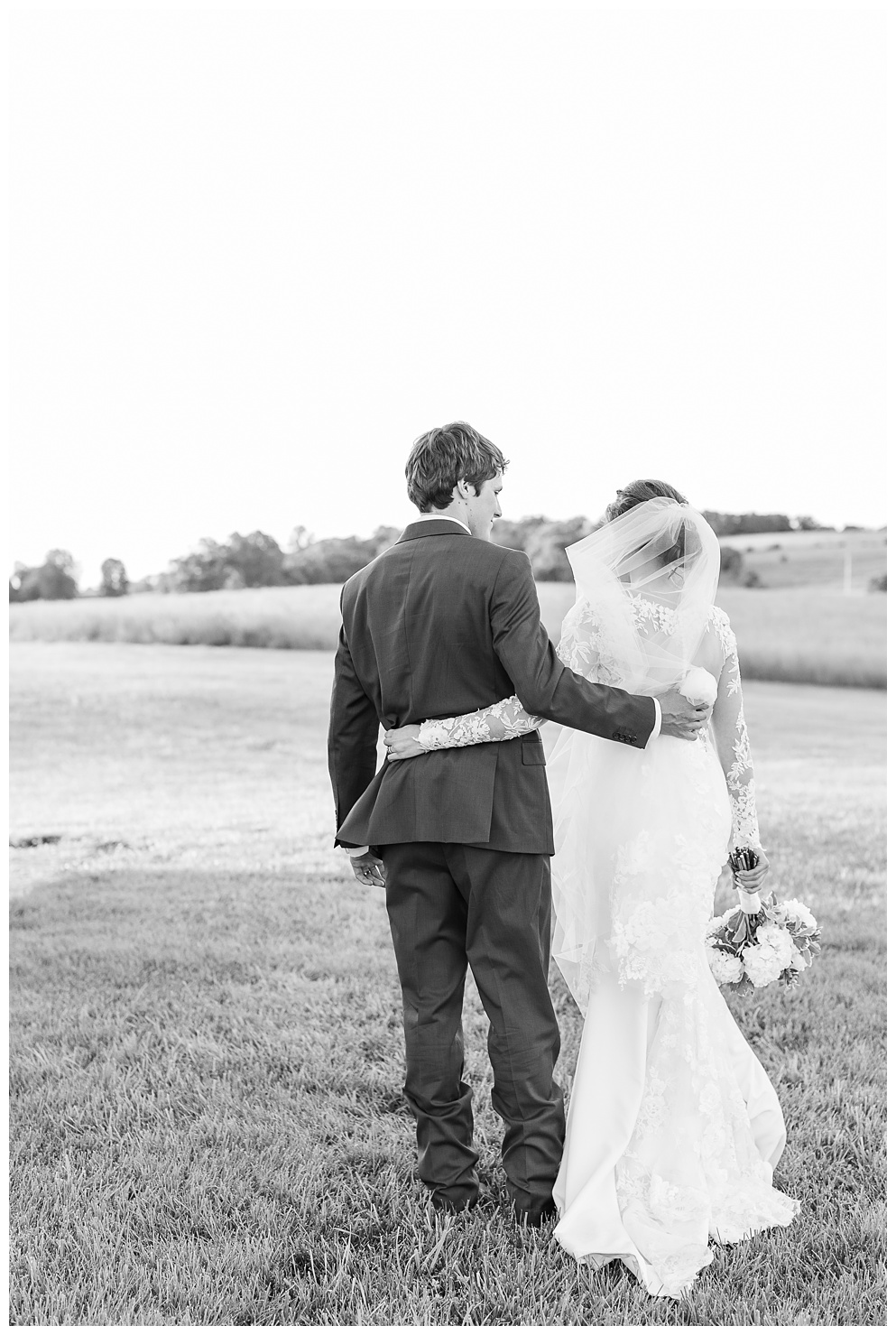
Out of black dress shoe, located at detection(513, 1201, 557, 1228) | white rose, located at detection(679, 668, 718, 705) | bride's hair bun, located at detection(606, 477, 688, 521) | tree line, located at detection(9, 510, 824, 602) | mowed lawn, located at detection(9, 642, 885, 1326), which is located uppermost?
tree line, located at detection(9, 510, 824, 602)

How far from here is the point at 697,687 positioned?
303 centimetres

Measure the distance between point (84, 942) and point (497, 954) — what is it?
139 inches

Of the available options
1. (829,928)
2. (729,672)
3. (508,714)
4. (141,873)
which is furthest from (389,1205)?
(141,873)

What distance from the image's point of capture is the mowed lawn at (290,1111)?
277cm

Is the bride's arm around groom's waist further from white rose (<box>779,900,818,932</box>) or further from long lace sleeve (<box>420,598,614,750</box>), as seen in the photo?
white rose (<box>779,900,818,932</box>)

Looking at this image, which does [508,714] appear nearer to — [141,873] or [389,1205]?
[389,1205]

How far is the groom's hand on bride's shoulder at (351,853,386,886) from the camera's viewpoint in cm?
331

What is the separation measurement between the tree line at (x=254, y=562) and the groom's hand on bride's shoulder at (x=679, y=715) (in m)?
11.0

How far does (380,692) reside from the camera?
311cm

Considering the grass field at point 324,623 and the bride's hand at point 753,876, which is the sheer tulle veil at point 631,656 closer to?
the bride's hand at point 753,876

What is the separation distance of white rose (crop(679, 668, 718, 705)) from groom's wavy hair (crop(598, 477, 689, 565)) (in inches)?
13.5

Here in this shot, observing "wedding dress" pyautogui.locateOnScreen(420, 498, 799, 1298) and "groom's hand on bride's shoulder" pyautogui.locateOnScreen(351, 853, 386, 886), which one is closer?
"wedding dress" pyautogui.locateOnScreen(420, 498, 799, 1298)

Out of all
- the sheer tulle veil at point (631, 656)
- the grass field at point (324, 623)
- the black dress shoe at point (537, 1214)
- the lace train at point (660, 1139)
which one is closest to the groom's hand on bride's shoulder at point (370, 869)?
the sheer tulle veil at point (631, 656)

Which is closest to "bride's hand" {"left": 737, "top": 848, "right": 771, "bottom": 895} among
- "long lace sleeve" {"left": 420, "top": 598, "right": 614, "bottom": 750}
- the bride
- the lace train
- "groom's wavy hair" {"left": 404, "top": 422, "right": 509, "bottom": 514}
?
the bride
